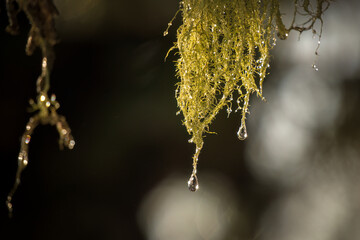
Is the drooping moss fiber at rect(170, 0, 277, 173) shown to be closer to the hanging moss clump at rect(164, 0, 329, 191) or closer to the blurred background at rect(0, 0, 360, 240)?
the hanging moss clump at rect(164, 0, 329, 191)

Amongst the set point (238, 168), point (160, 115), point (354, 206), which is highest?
point (160, 115)

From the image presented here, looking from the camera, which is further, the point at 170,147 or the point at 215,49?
the point at 170,147

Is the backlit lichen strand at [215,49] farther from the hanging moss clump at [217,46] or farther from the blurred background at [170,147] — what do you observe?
the blurred background at [170,147]

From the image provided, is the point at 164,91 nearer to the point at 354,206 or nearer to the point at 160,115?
the point at 160,115

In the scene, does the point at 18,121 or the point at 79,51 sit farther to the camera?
the point at 79,51

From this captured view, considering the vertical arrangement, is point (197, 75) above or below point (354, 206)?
above

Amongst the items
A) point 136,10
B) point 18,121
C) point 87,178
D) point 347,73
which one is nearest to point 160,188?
point 87,178

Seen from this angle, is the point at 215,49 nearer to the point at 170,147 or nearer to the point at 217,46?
the point at 217,46

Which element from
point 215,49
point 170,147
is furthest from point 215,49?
point 170,147
